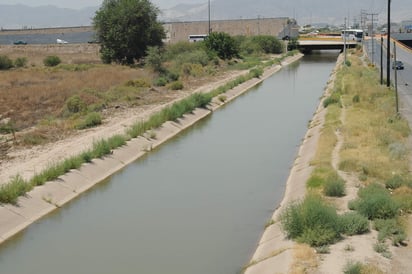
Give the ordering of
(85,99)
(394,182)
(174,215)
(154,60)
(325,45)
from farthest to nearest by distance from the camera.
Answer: (325,45), (154,60), (85,99), (174,215), (394,182)

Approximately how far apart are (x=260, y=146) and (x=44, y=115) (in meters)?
12.9

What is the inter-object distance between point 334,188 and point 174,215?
457 cm

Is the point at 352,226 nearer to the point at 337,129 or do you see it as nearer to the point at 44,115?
the point at 337,129

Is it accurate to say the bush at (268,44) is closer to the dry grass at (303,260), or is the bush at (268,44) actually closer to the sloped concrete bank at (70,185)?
the sloped concrete bank at (70,185)

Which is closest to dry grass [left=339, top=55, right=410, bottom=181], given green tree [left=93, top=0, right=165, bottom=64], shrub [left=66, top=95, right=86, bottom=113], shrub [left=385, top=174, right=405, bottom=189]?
shrub [left=385, top=174, right=405, bottom=189]

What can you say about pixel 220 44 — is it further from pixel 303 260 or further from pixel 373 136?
pixel 303 260

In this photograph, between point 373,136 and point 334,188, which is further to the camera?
point 373,136

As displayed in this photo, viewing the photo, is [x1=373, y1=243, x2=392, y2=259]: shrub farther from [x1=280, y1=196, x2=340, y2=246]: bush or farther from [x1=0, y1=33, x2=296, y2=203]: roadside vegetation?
[x1=0, y1=33, x2=296, y2=203]: roadside vegetation

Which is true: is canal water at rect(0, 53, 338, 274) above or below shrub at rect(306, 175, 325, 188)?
below

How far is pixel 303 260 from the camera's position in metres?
12.6

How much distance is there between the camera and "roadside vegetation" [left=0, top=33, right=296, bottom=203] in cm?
2512

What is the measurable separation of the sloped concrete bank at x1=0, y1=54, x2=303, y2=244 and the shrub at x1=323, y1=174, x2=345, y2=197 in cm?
801

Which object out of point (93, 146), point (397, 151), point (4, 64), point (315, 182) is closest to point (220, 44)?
point (4, 64)

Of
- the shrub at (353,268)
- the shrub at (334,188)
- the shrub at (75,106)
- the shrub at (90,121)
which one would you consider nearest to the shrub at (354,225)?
the shrub at (353,268)
